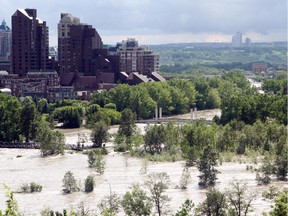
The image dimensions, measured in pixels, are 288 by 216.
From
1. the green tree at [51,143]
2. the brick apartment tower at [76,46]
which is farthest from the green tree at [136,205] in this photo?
the brick apartment tower at [76,46]

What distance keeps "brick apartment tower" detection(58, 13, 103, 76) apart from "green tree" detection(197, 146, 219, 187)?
64.0 metres

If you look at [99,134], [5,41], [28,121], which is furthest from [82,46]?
[5,41]

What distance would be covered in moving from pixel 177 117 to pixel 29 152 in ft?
96.5

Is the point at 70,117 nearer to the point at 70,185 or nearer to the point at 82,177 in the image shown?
the point at 82,177

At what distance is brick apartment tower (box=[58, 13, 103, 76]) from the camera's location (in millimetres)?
104125

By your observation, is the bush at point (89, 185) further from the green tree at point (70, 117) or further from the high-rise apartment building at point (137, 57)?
the high-rise apartment building at point (137, 57)

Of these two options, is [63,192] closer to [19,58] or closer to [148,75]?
[19,58]

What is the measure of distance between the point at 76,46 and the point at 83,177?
62.6 m

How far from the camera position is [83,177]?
1705 inches

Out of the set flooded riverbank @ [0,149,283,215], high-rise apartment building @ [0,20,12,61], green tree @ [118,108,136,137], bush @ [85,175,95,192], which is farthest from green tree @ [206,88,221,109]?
high-rise apartment building @ [0,20,12,61]

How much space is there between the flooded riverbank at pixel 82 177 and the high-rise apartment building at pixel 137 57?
54.4m

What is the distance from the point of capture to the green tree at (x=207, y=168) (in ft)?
130

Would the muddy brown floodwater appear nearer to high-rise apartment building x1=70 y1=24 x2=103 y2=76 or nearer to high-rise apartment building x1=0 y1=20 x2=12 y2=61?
high-rise apartment building x1=70 y1=24 x2=103 y2=76

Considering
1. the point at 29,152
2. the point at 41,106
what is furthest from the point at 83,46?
Answer: the point at 29,152
